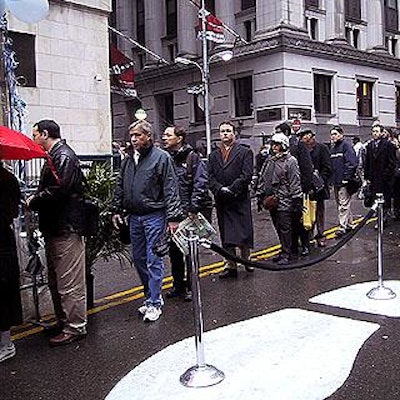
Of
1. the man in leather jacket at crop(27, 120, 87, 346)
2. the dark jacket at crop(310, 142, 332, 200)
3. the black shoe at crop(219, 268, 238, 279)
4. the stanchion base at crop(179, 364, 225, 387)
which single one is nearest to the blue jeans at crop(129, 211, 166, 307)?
the man in leather jacket at crop(27, 120, 87, 346)

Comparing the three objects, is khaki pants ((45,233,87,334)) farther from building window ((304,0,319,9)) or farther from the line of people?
building window ((304,0,319,9))

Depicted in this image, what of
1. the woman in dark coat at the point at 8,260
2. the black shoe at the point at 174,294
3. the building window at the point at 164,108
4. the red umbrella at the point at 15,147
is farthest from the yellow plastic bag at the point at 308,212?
the building window at the point at 164,108

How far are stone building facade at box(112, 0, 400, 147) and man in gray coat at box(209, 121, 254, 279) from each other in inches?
801

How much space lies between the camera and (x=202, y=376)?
4.42m

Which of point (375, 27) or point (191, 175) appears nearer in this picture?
point (191, 175)

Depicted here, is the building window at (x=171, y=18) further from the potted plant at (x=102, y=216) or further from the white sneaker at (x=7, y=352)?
the white sneaker at (x=7, y=352)

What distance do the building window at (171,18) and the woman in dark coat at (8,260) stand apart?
33008 millimetres

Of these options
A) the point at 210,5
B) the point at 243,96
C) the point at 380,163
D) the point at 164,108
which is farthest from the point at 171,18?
the point at 380,163

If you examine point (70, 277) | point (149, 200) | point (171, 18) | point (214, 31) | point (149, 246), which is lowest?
point (70, 277)

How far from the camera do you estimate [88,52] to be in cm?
1515

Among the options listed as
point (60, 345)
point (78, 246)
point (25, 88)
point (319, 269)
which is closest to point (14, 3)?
point (78, 246)

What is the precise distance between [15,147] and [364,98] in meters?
31.3

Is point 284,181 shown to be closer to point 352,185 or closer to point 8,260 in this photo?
point 352,185

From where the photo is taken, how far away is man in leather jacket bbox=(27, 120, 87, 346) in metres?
5.30
